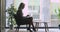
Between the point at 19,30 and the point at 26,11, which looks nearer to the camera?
the point at 19,30

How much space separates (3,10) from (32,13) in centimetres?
187

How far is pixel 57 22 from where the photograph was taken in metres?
7.20

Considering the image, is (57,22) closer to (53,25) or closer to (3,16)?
(53,25)

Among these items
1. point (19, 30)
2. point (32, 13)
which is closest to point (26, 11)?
point (32, 13)

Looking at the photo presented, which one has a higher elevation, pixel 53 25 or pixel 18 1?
pixel 18 1

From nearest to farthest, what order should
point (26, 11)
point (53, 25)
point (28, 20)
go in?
point (28, 20) → point (53, 25) → point (26, 11)

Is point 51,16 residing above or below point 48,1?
below

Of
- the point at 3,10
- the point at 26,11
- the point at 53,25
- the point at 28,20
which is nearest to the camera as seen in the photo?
the point at 28,20

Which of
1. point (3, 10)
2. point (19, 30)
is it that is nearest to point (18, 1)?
point (3, 10)

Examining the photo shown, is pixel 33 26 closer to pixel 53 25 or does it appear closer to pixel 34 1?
pixel 53 25

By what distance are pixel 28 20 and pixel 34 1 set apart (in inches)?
87.3

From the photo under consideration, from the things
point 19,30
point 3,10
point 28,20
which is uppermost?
point 3,10

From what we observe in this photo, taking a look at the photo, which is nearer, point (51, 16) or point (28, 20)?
point (28, 20)

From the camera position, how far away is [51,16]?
25.3 ft
